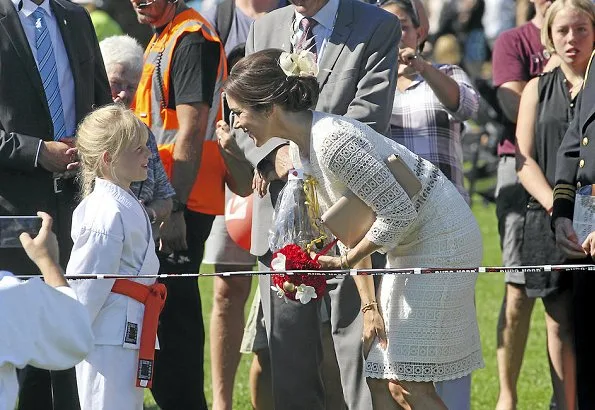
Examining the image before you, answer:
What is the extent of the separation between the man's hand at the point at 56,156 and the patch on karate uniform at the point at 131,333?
93 cm

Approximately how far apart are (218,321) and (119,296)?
6.90 ft

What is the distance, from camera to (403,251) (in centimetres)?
511

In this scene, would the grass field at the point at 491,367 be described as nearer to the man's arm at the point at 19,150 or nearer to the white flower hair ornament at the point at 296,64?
the man's arm at the point at 19,150

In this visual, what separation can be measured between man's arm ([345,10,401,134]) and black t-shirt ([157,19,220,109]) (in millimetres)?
862

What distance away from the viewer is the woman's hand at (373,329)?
5.08 metres

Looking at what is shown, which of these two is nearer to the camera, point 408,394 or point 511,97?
point 408,394

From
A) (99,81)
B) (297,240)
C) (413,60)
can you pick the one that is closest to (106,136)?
(297,240)

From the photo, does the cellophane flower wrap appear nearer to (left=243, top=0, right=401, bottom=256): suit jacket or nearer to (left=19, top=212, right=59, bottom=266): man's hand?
(left=243, top=0, right=401, bottom=256): suit jacket

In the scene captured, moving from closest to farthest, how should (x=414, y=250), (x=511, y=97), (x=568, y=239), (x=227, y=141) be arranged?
(x=414, y=250)
(x=568, y=239)
(x=227, y=141)
(x=511, y=97)

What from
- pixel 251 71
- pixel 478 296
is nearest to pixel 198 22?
pixel 251 71

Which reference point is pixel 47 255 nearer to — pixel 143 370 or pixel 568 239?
pixel 143 370

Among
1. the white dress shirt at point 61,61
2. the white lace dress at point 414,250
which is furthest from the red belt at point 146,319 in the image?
the white dress shirt at point 61,61

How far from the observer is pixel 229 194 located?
22.6 feet

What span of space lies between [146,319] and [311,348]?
3.50 ft
